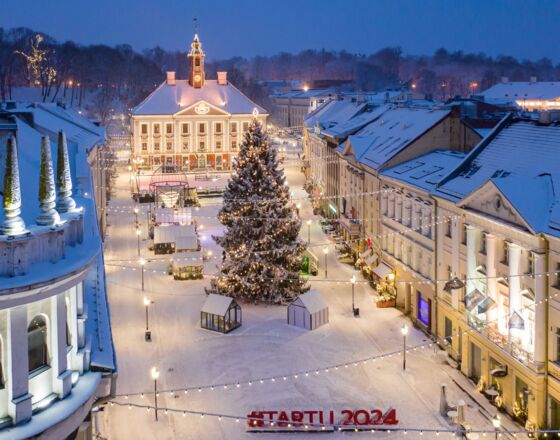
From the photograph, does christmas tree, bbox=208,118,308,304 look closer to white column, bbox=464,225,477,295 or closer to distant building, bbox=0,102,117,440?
white column, bbox=464,225,477,295

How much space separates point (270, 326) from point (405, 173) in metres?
11.4

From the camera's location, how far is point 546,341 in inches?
882

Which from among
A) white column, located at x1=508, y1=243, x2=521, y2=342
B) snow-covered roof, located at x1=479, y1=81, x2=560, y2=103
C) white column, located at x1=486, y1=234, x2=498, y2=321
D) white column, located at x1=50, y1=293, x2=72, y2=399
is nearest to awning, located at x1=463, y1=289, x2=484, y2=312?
white column, located at x1=486, y1=234, x2=498, y2=321

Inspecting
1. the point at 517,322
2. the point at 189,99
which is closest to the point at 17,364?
the point at 517,322

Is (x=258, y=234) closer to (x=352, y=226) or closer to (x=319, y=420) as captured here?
(x=352, y=226)

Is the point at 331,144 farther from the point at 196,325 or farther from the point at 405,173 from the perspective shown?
the point at 196,325

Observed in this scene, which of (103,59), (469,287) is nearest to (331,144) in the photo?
(469,287)

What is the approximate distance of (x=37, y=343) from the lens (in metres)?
9.55

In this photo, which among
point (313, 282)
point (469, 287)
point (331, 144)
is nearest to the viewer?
point (469, 287)

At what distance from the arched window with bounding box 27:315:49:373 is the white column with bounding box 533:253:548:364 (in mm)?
17371

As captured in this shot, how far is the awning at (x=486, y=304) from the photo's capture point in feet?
83.5

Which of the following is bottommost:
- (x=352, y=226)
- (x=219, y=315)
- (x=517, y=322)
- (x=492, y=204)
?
(x=219, y=315)

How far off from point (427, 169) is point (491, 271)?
35.9 ft

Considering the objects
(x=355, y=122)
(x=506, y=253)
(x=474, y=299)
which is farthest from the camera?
(x=355, y=122)
